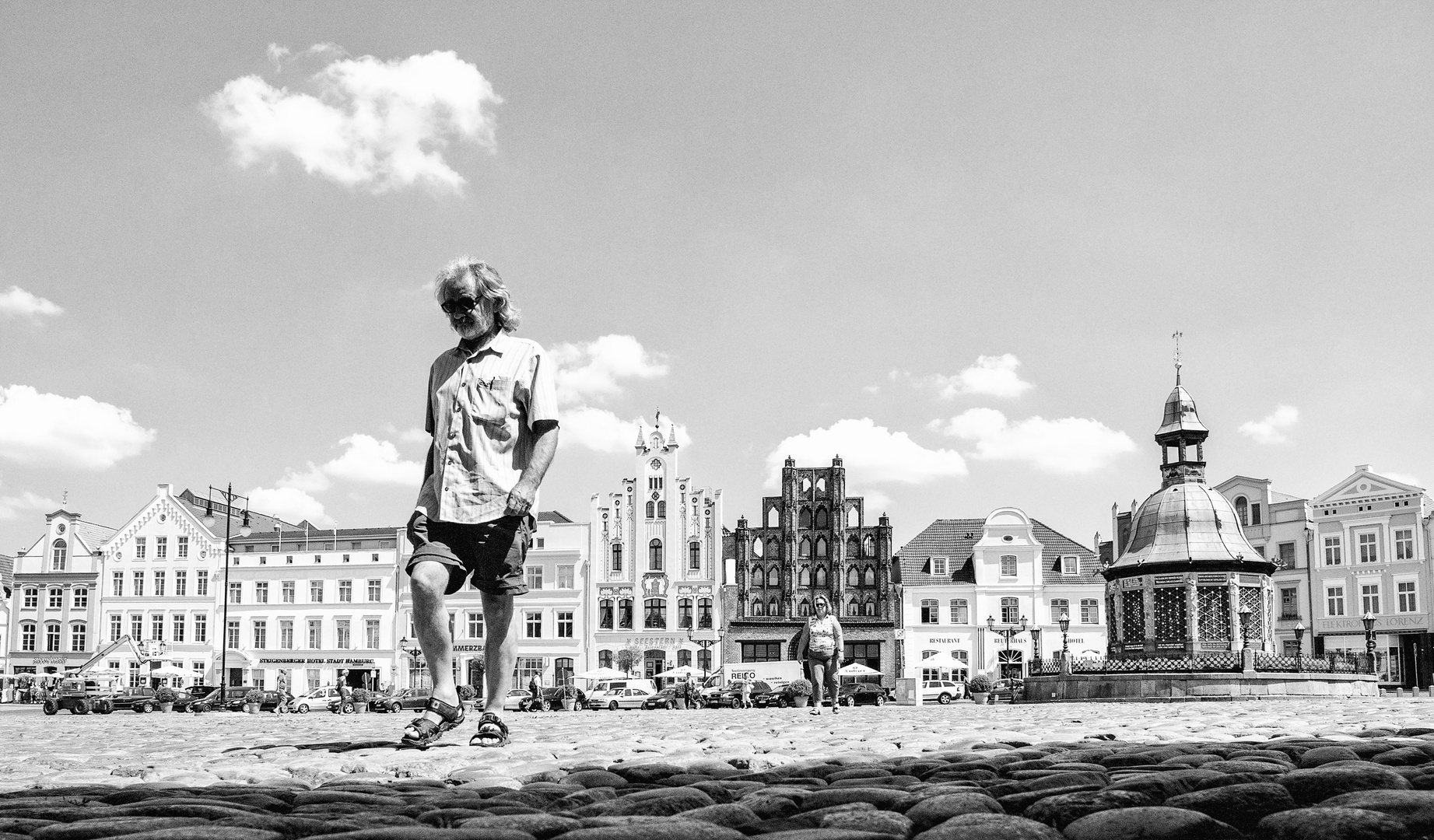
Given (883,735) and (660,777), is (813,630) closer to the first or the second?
(883,735)

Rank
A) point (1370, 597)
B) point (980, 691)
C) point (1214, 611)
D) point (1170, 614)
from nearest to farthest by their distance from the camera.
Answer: point (1214, 611) < point (1170, 614) < point (980, 691) < point (1370, 597)

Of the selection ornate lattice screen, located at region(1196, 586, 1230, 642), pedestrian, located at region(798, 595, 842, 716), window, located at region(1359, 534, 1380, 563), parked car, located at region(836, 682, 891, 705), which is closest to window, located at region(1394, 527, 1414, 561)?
window, located at region(1359, 534, 1380, 563)

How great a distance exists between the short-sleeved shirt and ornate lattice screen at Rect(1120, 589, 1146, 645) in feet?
97.3

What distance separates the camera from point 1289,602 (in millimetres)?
60250

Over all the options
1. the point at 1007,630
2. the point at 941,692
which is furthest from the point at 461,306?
the point at 1007,630

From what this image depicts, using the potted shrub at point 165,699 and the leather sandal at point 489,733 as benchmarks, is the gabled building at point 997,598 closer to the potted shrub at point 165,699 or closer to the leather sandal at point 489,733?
the potted shrub at point 165,699

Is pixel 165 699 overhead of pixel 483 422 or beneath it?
beneath

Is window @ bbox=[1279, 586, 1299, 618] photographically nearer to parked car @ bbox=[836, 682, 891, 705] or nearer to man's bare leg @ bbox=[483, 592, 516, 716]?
parked car @ bbox=[836, 682, 891, 705]

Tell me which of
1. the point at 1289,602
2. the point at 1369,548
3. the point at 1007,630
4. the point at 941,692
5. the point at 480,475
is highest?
the point at 480,475

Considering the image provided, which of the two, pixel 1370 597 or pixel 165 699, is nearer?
pixel 165 699

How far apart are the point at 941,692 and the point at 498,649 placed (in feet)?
147

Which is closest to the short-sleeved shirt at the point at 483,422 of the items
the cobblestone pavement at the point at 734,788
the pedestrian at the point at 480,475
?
the pedestrian at the point at 480,475

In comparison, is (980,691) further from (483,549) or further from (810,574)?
(483,549)

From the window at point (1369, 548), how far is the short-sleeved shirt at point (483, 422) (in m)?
58.9
